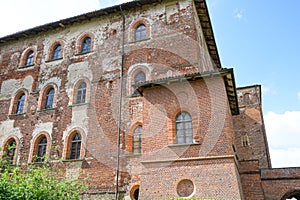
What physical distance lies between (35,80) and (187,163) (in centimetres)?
1259

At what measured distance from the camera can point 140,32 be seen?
54.3 ft

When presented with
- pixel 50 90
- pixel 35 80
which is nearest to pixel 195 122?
pixel 50 90

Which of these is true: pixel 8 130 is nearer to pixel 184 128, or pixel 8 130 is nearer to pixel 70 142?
pixel 70 142

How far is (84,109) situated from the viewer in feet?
51.1

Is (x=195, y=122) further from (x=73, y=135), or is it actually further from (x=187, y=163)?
(x=73, y=135)

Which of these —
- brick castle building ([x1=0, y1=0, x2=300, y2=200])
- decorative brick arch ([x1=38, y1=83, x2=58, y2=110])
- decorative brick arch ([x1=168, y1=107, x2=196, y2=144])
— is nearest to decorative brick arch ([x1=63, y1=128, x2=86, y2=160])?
brick castle building ([x1=0, y1=0, x2=300, y2=200])

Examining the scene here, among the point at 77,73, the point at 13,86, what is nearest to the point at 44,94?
the point at 77,73

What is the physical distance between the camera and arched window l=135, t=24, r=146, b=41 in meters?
16.3

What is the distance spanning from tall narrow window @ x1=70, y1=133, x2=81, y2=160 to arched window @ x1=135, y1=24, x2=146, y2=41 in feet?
22.4

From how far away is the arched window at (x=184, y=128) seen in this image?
11.0 meters

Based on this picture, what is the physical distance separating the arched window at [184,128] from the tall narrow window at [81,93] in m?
7.10

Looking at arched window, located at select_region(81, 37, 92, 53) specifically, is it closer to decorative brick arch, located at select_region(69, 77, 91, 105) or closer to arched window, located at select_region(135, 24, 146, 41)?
decorative brick arch, located at select_region(69, 77, 91, 105)

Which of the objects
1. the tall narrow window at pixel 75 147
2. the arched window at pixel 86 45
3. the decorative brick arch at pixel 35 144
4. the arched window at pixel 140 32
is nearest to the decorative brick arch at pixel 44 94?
the decorative brick arch at pixel 35 144

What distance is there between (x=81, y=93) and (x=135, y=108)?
4049 millimetres
